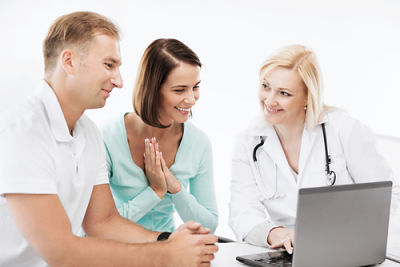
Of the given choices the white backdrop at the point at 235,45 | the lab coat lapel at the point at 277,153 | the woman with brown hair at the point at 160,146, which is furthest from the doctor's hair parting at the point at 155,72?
the white backdrop at the point at 235,45

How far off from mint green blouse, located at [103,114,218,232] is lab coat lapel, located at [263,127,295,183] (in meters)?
0.38

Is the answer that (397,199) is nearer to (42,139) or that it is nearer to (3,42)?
(42,139)

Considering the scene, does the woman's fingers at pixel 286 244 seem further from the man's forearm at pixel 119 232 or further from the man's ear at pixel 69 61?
the man's ear at pixel 69 61

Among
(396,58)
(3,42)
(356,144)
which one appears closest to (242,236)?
(356,144)

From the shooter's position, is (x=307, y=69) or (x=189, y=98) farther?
(x=189, y=98)

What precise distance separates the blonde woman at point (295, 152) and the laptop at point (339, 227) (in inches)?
23.3

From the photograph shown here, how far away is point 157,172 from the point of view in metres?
2.30

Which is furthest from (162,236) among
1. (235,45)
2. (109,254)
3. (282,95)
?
(235,45)

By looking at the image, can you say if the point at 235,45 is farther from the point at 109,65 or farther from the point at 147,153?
the point at 109,65

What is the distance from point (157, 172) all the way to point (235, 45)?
2056mm

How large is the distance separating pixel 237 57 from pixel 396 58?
1243 mm

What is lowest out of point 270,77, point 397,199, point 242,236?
point 242,236

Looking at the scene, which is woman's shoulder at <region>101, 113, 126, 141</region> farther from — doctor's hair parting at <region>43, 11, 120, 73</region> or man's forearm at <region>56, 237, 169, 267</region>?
man's forearm at <region>56, 237, 169, 267</region>

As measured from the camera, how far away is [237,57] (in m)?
4.09
